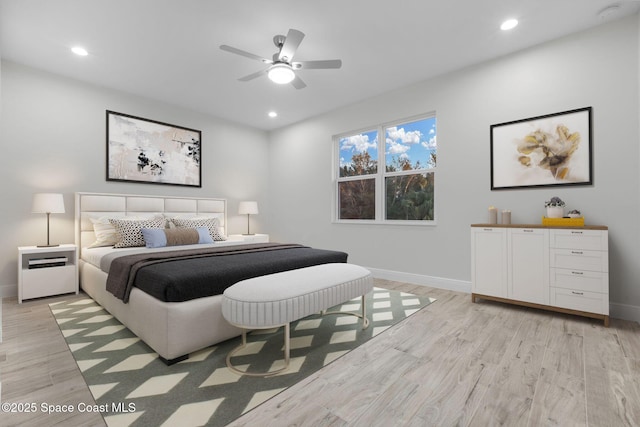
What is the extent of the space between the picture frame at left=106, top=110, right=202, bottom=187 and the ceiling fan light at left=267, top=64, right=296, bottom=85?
8.75 ft

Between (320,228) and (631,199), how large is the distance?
3.80 m

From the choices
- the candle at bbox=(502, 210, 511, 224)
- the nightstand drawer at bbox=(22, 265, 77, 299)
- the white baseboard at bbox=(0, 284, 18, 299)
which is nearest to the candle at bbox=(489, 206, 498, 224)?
the candle at bbox=(502, 210, 511, 224)

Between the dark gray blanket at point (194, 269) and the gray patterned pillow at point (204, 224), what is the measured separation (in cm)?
133

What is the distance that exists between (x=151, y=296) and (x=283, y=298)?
3.25ft

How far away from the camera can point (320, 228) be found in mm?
5180

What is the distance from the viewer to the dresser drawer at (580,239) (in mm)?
2512

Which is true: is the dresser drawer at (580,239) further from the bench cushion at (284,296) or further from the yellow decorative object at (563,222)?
the bench cushion at (284,296)

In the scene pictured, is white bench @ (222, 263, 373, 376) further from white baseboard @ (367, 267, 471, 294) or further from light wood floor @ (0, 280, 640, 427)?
white baseboard @ (367, 267, 471, 294)

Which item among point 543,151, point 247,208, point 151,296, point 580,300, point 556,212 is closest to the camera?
point 151,296

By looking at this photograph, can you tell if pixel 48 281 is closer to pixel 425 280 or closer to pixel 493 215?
pixel 425 280

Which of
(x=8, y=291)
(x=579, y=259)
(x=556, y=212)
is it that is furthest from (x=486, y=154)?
(x=8, y=291)

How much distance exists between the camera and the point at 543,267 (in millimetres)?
2779

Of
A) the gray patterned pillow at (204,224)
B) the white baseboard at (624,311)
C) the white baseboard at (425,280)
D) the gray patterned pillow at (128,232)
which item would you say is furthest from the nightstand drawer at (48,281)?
the white baseboard at (624,311)

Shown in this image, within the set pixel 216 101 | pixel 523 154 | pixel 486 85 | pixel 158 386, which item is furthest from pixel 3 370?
pixel 486 85
